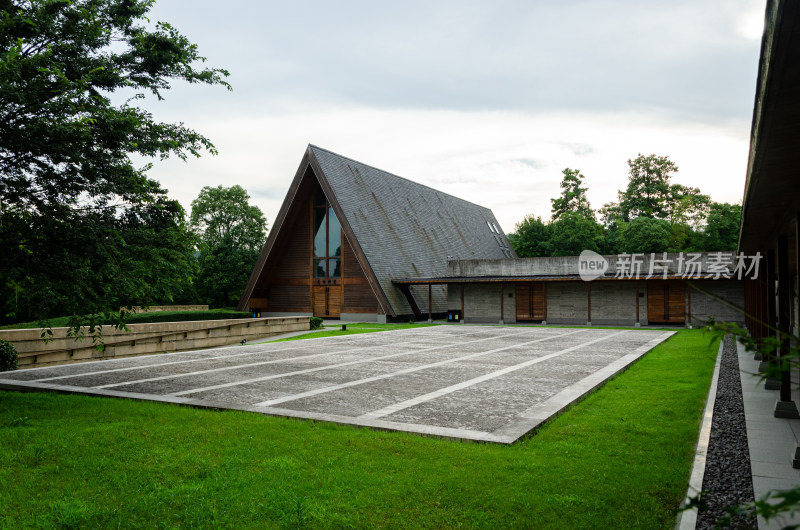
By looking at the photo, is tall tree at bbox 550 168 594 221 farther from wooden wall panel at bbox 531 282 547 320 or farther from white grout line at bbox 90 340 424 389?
white grout line at bbox 90 340 424 389

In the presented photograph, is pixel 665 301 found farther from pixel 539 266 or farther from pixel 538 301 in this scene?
pixel 539 266

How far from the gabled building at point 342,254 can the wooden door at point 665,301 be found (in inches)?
481

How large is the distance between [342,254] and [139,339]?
1751cm

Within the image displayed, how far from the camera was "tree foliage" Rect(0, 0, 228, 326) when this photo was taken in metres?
7.55

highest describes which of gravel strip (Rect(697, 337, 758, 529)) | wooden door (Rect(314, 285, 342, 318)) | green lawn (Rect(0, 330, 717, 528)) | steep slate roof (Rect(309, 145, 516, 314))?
steep slate roof (Rect(309, 145, 516, 314))

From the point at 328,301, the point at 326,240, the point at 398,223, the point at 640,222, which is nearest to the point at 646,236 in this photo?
the point at 640,222

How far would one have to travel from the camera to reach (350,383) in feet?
34.4

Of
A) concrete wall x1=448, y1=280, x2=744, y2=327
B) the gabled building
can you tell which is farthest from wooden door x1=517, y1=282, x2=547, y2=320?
the gabled building

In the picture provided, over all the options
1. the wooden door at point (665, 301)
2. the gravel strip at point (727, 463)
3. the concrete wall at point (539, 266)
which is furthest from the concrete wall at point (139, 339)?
the wooden door at point (665, 301)

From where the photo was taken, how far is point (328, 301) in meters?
34.0

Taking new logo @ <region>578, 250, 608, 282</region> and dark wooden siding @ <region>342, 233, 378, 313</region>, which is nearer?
new logo @ <region>578, 250, 608, 282</region>

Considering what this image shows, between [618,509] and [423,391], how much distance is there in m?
5.36

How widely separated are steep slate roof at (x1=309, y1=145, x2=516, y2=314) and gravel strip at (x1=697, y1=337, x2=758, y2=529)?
2252 cm

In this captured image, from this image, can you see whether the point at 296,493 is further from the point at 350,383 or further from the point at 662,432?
the point at 350,383
